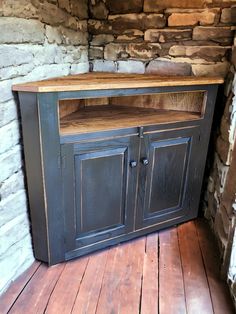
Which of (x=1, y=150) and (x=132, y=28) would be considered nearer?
(x=1, y=150)

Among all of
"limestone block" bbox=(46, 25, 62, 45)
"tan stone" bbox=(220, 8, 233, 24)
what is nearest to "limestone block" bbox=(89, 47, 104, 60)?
"limestone block" bbox=(46, 25, 62, 45)

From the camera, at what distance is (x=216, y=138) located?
6.25ft

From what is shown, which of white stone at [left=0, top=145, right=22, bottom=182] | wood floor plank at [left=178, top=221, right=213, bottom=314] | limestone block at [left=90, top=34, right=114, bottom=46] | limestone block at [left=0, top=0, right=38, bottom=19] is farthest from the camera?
limestone block at [left=90, top=34, right=114, bottom=46]

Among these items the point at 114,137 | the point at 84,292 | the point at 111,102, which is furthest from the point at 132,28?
the point at 84,292

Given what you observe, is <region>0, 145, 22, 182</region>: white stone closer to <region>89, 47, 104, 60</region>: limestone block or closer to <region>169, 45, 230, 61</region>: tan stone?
<region>89, 47, 104, 60</region>: limestone block

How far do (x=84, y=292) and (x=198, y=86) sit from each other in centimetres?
130

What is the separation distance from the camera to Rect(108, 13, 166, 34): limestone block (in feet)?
5.94

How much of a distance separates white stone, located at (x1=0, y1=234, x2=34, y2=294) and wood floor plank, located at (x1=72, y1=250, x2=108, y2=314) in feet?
1.16

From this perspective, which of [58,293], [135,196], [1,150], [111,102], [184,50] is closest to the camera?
[1,150]

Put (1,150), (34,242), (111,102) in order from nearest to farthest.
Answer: (1,150)
(34,242)
(111,102)

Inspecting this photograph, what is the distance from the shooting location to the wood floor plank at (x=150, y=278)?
1.38 meters

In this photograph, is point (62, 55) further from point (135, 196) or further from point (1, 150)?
point (135, 196)

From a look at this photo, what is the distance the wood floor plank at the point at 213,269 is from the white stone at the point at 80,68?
1.38 metres

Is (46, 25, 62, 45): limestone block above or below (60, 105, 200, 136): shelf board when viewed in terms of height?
above
